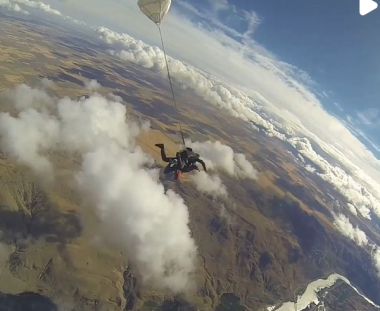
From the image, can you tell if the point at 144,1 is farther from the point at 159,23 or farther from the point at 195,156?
the point at 195,156

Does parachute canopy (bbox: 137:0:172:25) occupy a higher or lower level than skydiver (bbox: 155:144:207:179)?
higher

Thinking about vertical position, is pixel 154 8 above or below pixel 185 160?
above

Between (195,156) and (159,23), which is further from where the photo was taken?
(159,23)

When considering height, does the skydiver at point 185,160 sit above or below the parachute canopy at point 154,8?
below

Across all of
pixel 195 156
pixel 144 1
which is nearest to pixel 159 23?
pixel 144 1

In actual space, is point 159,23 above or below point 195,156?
above

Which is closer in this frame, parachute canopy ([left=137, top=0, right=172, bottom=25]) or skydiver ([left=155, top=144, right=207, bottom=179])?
skydiver ([left=155, top=144, right=207, bottom=179])

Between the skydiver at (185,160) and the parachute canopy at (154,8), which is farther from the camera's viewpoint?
the parachute canopy at (154,8)

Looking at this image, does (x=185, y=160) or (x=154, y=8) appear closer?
(x=185, y=160)
